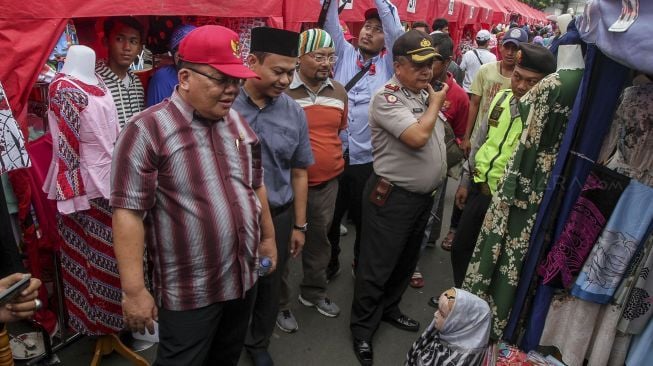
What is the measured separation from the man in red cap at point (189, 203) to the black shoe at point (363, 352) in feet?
4.09

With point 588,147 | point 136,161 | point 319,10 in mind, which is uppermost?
point 319,10

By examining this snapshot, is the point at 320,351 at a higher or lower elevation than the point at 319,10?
lower

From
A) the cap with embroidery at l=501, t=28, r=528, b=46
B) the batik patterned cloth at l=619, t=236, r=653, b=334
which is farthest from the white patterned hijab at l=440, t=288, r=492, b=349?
the cap with embroidery at l=501, t=28, r=528, b=46

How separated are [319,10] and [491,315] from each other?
3.13 meters

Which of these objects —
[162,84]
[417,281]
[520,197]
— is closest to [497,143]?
[520,197]

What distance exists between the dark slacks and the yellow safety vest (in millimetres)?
1225

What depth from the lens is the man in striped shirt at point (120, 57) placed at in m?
2.94

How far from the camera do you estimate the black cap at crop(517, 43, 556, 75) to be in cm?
284

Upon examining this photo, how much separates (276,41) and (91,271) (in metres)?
1.63

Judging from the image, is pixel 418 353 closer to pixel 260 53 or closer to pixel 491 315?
pixel 491 315

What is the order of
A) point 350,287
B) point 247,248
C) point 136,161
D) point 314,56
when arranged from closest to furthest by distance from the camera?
point 136,161 → point 247,248 → point 314,56 → point 350,287

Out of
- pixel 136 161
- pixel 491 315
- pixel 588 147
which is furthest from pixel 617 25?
pixel 136 161

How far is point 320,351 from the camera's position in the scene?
3018 millimetres

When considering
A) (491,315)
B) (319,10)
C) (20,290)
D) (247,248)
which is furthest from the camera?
(319,10)
